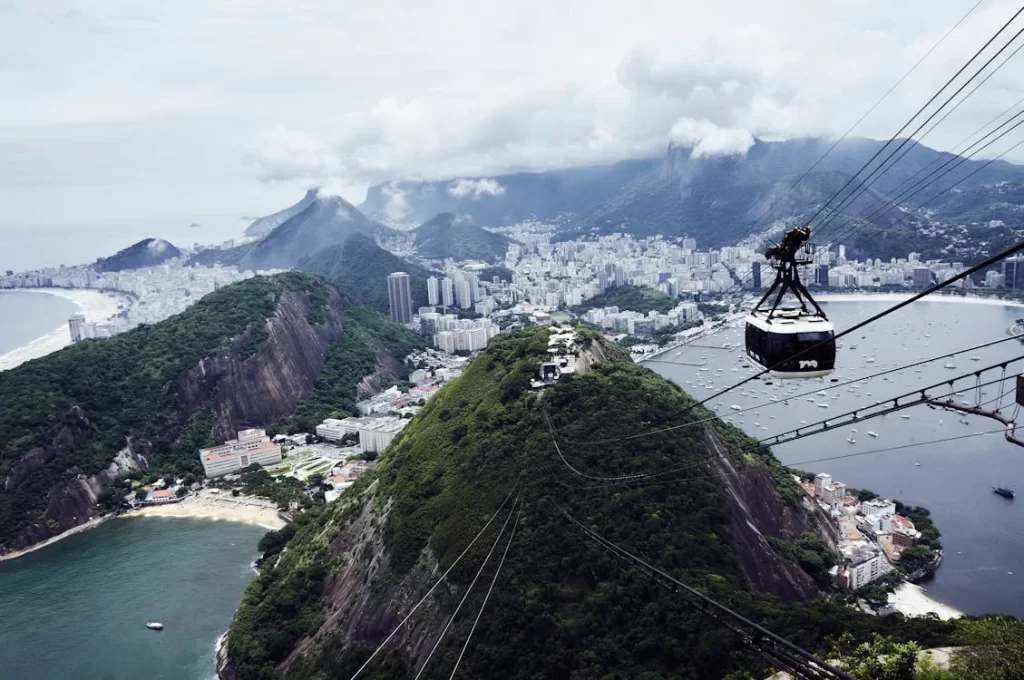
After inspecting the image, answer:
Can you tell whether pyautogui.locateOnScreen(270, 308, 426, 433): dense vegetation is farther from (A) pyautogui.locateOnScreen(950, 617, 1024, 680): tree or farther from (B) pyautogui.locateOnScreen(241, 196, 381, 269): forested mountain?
(B) pyautogui.locateOnScreen(241, 196, 381, 269): forested mountain

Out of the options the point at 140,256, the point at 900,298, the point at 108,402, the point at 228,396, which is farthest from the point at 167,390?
the point at 140,256

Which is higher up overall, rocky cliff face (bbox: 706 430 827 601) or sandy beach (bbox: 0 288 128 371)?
sandy beach (bbox: 0 288 128 371)

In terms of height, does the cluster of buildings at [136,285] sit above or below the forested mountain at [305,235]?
below

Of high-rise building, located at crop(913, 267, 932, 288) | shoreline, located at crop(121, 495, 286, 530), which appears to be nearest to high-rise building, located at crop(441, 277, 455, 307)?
shoreline, located at crop(121, 495, 286, 530)

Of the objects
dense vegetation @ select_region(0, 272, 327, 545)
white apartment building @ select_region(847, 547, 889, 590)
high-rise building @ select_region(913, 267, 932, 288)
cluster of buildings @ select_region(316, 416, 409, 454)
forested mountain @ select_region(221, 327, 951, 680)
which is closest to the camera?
forested mountain @ select_region(221, 327, 951, 680)

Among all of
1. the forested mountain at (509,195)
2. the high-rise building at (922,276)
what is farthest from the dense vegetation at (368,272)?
the forested mountain at (509,195)

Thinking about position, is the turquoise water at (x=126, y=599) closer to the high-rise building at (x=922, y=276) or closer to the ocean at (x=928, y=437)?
the ocean at (x=928, y=437)
